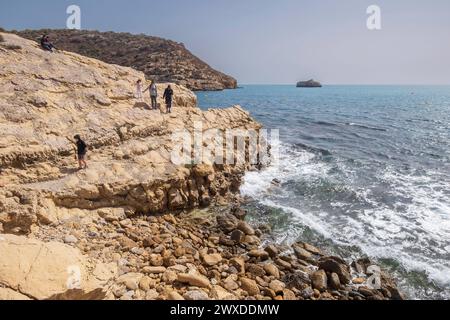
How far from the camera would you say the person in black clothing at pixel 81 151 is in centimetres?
1238

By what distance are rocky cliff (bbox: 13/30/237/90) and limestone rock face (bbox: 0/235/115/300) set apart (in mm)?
91990

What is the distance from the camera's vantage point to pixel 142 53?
112 metres

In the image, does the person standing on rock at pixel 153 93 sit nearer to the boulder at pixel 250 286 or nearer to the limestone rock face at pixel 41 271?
the limestone rock face at pixel 41 271

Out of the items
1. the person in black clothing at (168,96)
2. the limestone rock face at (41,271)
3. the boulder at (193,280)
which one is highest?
the person in black clothing at (168,96)

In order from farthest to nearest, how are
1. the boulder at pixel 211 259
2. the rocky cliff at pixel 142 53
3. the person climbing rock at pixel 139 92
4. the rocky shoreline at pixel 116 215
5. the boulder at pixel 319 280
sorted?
the rocky cliff at pixel 142 53 → the person climbing rock at pixel 139 92 → the boulder at pixel 211 259 → the boulder at pixel 319 280 → the rocky shoreline at pixel 116 215

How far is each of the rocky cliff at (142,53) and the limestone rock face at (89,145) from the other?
79687 mm

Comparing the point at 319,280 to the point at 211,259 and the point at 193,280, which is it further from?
the point at 193,280

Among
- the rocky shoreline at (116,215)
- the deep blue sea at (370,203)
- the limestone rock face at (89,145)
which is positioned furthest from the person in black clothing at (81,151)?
the deep blue sea at (370,203)

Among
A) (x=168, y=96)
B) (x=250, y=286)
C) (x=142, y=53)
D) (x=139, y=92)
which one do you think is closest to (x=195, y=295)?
(x=250, y=286)

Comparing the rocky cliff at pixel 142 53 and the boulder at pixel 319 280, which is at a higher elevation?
the rocky cliff at pixel 142 53

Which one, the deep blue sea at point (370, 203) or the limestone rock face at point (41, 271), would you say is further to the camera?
the deep blue sea at point (370, 203)

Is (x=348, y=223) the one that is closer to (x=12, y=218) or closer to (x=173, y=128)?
(x=173, y=128)
